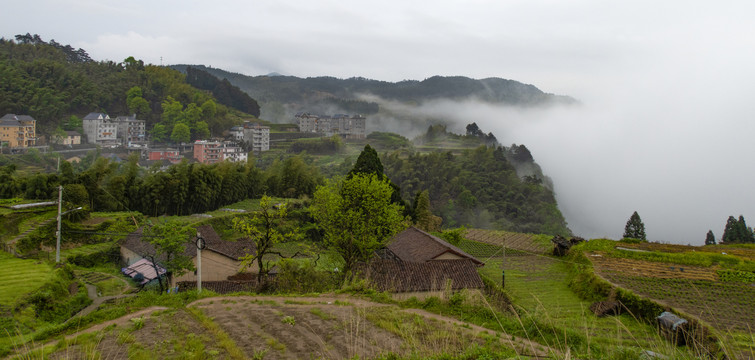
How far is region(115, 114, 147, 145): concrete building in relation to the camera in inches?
2260

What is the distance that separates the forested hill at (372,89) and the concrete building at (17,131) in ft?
256

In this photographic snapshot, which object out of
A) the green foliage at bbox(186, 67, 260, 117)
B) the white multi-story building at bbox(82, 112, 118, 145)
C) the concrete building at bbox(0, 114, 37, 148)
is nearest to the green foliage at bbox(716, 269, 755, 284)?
the concrete building at bbox(0, 114, 37, 148)

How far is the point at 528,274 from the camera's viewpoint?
62.2ft

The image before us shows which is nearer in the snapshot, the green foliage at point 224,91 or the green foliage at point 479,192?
the green foliage at point 479,192

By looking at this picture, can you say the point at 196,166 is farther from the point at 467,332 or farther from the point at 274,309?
the point at 467,332

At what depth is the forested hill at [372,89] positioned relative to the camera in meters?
128

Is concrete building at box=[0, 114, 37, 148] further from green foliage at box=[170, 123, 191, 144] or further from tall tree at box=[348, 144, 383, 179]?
tall tree at box=[348, 144, 383, 179]

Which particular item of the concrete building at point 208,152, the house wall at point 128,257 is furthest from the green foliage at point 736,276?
the concrete building at point 208,152

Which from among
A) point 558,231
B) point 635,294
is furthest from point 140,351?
point 558,231

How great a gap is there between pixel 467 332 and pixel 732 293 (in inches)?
475

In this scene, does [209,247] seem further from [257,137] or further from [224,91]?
[224,91]

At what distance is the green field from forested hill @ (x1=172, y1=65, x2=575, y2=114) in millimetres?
112730

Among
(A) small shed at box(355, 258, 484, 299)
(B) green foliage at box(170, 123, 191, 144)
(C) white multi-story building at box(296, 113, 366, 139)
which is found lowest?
(A) small shed at box(355, 258, 484, 299)

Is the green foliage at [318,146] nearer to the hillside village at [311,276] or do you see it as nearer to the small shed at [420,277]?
the hillside village at [311,276]
